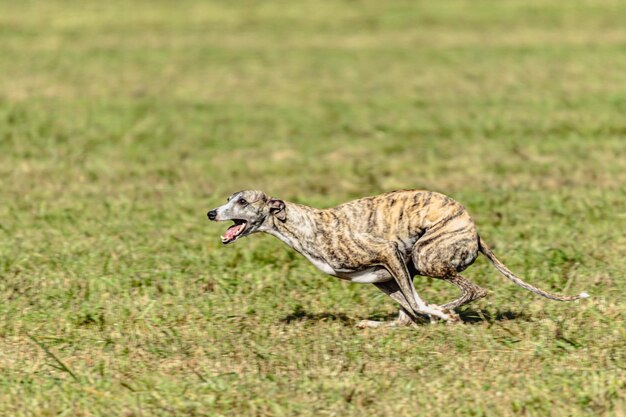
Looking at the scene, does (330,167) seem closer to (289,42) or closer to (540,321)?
(540,321)

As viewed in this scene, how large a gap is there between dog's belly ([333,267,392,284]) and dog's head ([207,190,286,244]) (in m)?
0.66

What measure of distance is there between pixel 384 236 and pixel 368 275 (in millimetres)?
336

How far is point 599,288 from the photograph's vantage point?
34.3 ft

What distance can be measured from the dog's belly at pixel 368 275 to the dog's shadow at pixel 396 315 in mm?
540

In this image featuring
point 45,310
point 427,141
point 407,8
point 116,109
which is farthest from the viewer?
point 407,8

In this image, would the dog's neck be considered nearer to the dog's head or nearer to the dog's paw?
the dog's head

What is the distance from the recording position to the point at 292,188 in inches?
606

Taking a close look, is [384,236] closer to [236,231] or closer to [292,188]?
[236,231]

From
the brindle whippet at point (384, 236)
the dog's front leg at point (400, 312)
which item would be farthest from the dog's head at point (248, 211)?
the dog's front leg at point (400, 312)

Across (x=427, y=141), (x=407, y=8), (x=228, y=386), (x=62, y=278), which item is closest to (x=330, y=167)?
(x=427, y=141)

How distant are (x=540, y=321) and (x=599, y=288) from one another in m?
1.28

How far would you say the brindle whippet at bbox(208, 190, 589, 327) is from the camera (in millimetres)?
9102

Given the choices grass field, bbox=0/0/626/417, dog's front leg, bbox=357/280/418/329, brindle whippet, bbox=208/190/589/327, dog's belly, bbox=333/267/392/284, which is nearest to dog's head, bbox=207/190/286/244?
brindle whippet, bbox=208/190/589/327

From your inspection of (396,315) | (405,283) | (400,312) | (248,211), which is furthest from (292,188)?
(405,283)
